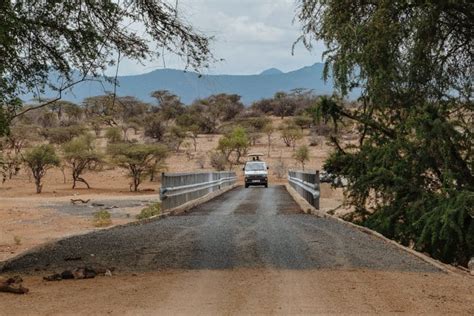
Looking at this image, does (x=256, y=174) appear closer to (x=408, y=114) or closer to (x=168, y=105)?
(x=408, y=114)

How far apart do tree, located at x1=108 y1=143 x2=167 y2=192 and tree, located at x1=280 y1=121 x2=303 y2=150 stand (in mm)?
26368

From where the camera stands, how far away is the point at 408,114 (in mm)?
14977

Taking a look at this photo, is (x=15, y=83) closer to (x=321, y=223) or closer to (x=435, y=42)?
(x=435, y=42)

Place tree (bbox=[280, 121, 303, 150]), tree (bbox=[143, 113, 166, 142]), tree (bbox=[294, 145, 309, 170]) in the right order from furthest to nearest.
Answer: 1. tree (bbox=[143, 113, 166, 142])
2. tree (bbox=[280, 121, 303, 150])
3. tree (bbox=[294, 145, 309, 170])

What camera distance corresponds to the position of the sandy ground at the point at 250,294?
635cm

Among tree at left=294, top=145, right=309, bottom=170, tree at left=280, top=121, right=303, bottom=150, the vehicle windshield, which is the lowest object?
the vehicle windshield

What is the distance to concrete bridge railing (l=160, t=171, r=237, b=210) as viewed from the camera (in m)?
18.5

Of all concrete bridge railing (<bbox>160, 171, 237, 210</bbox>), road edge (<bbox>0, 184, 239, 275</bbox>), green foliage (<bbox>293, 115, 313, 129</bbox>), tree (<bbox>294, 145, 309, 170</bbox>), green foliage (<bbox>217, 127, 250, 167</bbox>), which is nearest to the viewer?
road edge (<bbox>0, 184, 239, 275</bbox>)

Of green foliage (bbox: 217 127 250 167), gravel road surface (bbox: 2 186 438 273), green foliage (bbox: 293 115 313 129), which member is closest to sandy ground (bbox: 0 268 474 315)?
gravel road surface (bbox: 2 186 438 273)

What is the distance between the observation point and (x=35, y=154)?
54969 millimetres

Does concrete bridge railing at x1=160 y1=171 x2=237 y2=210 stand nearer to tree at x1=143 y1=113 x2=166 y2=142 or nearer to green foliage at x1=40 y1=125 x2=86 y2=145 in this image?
green foliage at x1=40 y1=125 x2=86 y2=145

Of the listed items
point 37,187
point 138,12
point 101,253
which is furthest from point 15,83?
point 37,187

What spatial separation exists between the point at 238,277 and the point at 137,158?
5056 centimetres

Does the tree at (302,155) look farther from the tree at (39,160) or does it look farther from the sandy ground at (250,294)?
the sandy ground at (250,294)
